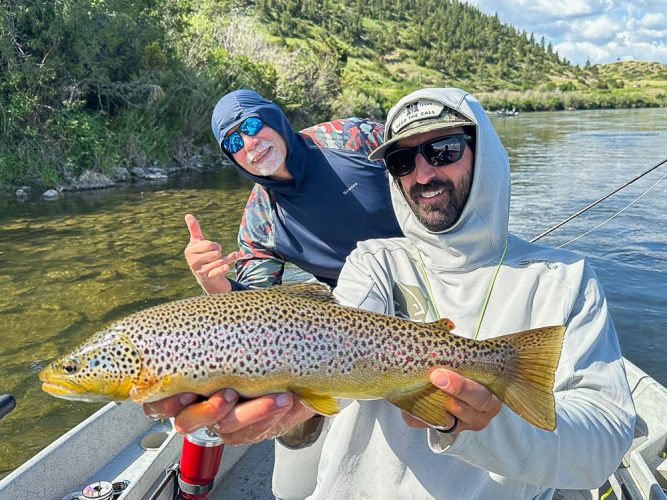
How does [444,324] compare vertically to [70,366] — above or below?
above

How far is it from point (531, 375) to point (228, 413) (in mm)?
1151

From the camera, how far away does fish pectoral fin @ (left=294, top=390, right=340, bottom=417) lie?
2.12 meters

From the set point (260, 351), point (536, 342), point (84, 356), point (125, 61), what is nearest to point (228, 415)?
point (260, 351)

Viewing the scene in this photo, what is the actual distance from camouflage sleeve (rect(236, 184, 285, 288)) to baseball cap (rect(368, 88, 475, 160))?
1.52 m

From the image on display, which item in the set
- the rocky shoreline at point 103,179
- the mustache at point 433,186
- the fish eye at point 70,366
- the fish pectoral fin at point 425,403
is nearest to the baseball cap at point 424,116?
the mustache at point 433,186

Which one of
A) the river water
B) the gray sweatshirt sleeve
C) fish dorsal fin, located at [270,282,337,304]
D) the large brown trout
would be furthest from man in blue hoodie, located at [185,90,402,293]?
the river water

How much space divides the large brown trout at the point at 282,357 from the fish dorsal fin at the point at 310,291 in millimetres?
70

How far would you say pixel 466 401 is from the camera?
1.88 metres

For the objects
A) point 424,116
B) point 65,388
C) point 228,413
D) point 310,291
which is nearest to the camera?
point 228,413

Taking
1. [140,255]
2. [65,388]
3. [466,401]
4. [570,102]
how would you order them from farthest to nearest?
[570,102]
[140,255]
[65,388]
[466,401]

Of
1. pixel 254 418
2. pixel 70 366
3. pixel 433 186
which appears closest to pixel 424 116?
pixel 433 186

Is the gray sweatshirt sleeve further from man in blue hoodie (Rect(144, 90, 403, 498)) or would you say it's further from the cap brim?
man in blue hoodie (Rect(144, 90, 403, 498))

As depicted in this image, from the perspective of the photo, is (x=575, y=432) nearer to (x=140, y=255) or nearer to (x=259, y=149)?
(x=259, y=149)

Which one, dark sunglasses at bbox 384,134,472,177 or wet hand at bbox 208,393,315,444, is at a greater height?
dark sunglasses at bbox 384,134,472,177
